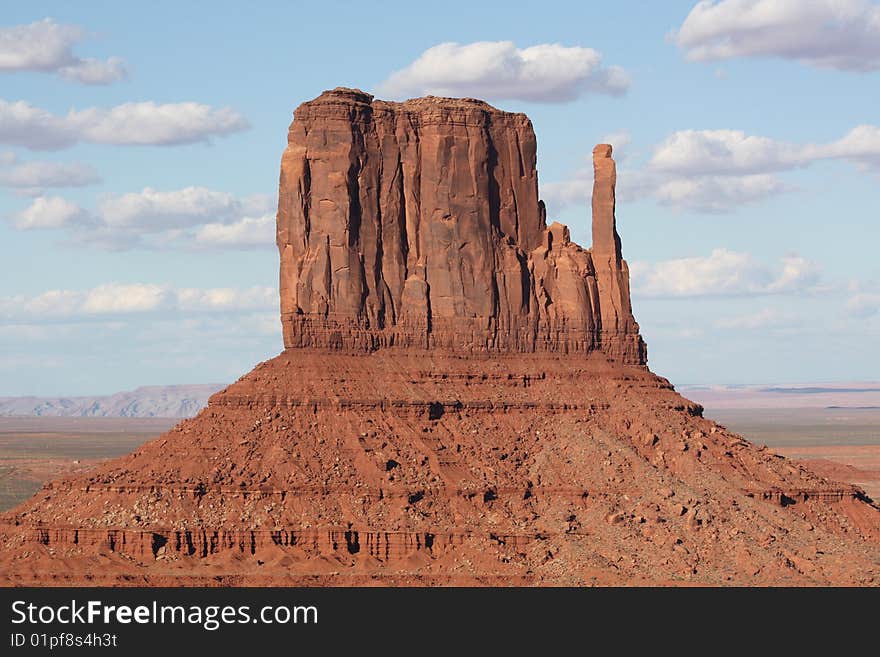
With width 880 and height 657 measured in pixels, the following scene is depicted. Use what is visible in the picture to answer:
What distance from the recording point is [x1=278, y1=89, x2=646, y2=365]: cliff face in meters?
124

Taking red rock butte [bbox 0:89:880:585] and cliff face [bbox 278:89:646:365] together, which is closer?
red rock butte [bbox 0:89:880:585]

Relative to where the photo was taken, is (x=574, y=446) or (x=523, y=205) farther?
(x=523, y=205)

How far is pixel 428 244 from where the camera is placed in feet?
415

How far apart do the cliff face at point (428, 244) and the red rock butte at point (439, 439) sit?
4.7 inches

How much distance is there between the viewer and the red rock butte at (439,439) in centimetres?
11081

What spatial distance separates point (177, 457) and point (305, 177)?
693 inches

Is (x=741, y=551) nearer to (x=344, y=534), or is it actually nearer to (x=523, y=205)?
(x=344, y=534)

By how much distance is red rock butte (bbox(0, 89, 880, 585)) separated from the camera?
364 ft

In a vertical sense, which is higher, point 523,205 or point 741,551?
point 523,205

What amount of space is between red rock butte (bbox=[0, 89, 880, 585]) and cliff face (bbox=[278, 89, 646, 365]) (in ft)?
0.39

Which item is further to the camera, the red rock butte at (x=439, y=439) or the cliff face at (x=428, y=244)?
the cliff face at (x=428, y=244)
